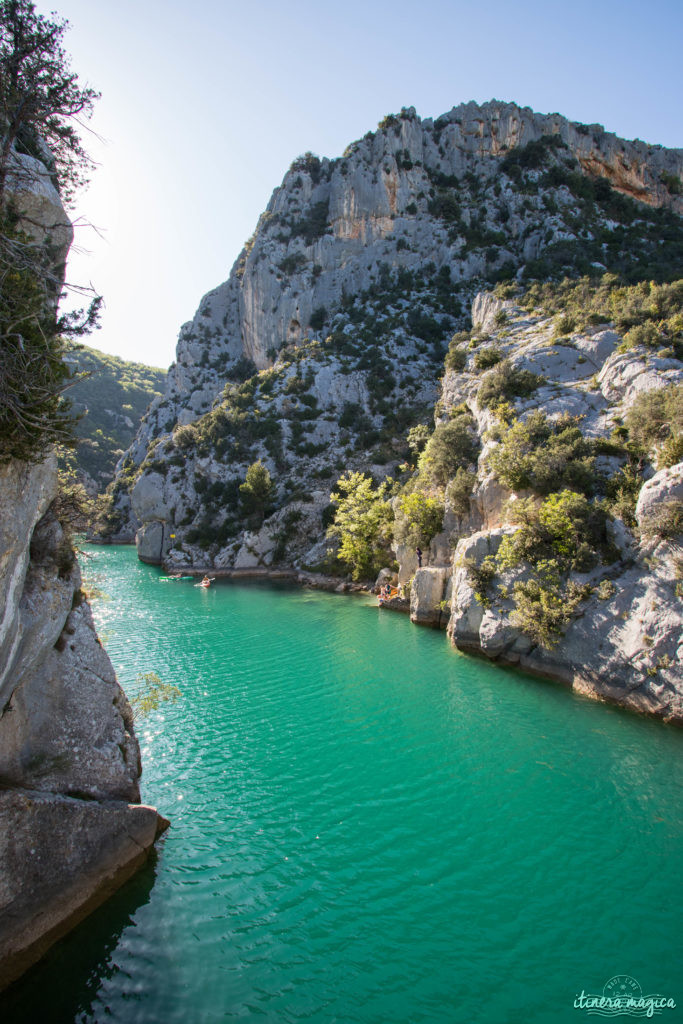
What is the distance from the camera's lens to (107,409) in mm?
90188

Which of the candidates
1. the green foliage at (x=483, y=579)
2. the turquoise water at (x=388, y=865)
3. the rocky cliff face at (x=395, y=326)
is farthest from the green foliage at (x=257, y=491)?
the turquoise water at (x=388, y=865)

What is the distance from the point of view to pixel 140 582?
113 feet

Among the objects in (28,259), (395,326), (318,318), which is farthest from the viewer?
(318,318)

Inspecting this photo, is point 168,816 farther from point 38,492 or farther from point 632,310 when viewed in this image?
point 632,310

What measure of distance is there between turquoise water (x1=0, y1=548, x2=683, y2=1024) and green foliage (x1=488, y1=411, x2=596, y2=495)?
7203 mm

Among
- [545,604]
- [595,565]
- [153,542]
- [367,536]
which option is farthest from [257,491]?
[595,565]

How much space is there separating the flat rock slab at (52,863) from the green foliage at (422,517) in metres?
18.7

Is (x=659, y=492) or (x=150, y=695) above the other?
(x=659, y=492)

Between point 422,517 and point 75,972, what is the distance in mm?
20470

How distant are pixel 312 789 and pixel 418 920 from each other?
3.33 m

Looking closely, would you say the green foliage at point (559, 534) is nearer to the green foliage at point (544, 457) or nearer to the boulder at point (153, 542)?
the green foliage at point (544, 457)

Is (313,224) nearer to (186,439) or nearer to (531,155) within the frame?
(531,155)

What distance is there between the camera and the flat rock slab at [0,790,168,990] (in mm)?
5508

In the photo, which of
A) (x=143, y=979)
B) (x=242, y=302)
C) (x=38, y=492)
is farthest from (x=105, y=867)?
(x=242, y=302)
